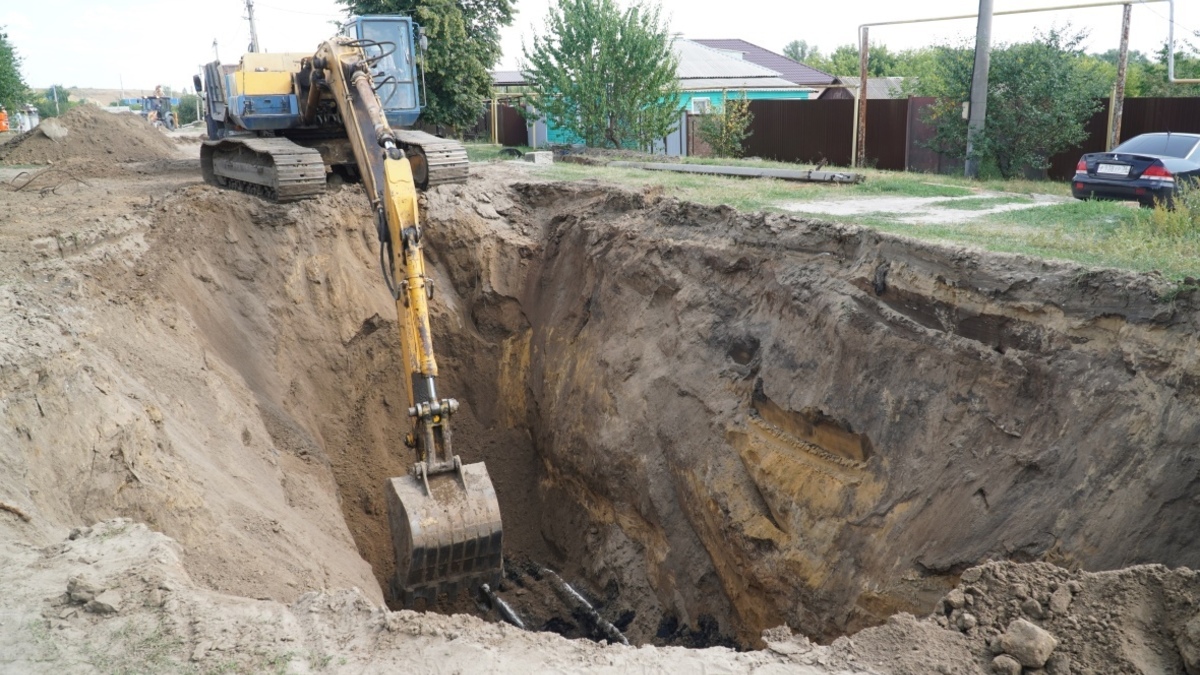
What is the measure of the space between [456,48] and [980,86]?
14.5 metres

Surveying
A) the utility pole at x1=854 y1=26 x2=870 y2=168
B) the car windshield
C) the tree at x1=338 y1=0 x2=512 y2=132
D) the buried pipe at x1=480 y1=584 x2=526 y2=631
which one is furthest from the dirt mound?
the car windshield

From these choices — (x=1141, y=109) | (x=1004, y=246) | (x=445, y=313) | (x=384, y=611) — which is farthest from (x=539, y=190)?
(x=1141, y=109)

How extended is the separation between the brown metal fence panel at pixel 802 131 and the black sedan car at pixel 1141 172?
356 inches

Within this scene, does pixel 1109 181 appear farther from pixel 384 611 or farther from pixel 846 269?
pixel 384 611

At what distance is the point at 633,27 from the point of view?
23656mm

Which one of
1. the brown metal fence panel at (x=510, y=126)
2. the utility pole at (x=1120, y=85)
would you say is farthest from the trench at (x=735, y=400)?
the brown metal fence panel at (x=510, y=126)

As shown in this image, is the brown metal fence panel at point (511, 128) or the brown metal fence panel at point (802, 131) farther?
the brown metal fence panel at point (511, 128)

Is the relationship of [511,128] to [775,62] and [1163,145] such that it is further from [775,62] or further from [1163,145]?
[1163,145]

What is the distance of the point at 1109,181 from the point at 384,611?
11.0m

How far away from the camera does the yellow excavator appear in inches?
297

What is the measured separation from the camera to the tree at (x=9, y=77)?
116 ft

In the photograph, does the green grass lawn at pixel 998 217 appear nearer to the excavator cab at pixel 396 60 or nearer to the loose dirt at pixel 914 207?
the loose dirt at pixel 914 207

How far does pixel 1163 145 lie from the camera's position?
1299cm

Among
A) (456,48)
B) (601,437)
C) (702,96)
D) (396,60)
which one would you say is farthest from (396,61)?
(702,96)
